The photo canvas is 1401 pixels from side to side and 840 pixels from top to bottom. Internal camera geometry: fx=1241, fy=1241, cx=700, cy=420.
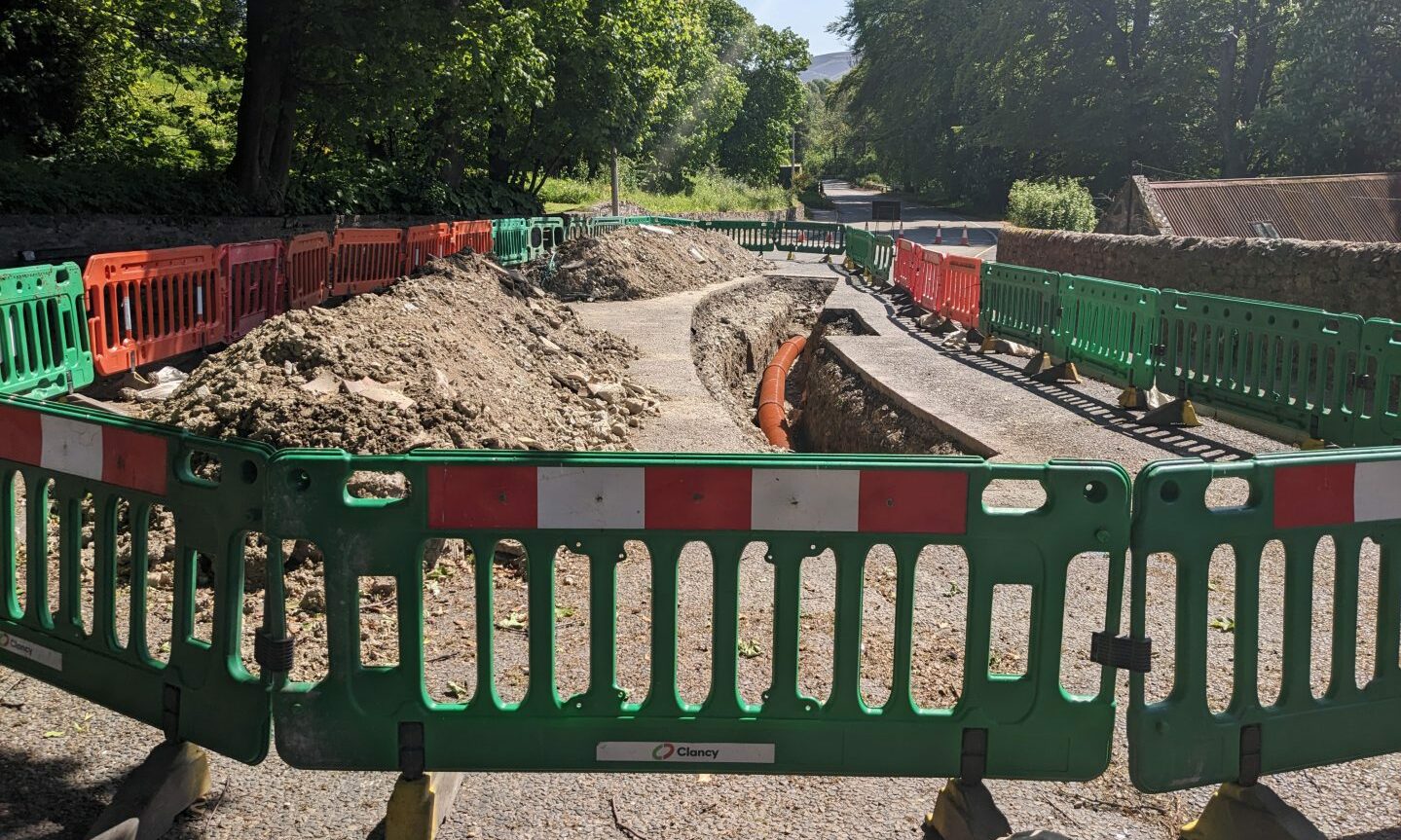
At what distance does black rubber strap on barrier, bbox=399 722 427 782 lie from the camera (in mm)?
3648

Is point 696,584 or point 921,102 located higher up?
point 921,102

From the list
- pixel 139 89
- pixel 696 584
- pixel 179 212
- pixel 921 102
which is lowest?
pixel 696 584

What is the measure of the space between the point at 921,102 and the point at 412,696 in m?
69.8

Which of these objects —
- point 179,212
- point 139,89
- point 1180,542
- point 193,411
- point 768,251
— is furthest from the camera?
point 768,251

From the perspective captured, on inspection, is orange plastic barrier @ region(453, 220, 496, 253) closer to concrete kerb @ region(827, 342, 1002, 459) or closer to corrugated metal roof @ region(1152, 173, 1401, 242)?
concrete kerb @ region(827, 342, 1002, 459)

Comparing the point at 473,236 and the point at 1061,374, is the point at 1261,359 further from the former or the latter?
the point at 473,236

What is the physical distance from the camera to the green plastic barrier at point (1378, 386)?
29.1 ft

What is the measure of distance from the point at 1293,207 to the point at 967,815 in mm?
25220

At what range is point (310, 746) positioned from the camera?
3.66m

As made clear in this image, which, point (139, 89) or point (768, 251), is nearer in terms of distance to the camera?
point (139, 89)

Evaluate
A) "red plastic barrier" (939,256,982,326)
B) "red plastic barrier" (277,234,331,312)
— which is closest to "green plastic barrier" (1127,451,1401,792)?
"red plastic barrier" (277,234,331,312)

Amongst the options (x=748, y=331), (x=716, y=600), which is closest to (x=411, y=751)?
(x=716, y=600)

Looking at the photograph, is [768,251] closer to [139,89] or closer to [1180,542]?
[139,89]

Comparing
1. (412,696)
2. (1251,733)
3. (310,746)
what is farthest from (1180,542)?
(310,746)
